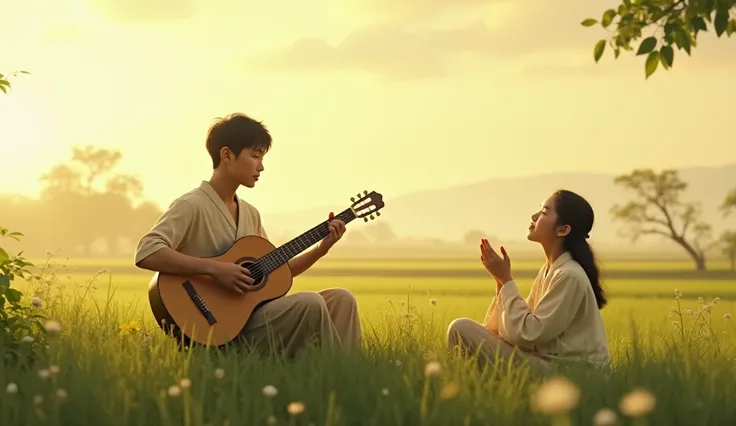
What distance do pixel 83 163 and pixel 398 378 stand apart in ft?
232

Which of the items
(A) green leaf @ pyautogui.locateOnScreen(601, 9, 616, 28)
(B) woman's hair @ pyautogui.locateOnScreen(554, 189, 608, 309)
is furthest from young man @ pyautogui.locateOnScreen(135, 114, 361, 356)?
(A) green leaf @ pyautogui.locateOnScreen(601, 9, 616, 28)

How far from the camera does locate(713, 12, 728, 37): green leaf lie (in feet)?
17.5

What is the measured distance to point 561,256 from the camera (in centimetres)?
544

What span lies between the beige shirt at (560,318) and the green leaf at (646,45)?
124cm

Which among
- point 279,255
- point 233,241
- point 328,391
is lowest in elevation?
point 328,391

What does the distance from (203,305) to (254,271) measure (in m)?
0.39

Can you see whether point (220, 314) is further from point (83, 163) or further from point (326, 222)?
point (83, 163)

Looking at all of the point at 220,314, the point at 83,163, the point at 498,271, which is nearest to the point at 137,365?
the point at 220,314

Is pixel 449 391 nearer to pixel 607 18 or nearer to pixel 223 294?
pixel 223 294

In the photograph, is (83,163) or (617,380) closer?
(617,380)

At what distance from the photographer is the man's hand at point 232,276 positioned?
18.9ft

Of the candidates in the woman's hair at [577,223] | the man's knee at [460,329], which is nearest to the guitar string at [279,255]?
the man's knee at [460,329]

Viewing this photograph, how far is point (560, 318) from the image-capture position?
5.30 metres

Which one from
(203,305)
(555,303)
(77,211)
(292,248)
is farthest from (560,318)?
(77,211)
